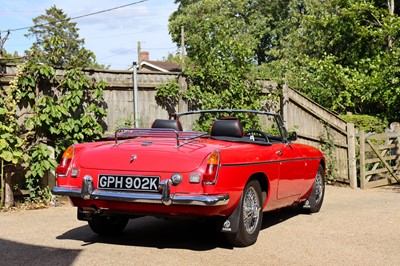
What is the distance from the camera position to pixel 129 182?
5723 millimetres

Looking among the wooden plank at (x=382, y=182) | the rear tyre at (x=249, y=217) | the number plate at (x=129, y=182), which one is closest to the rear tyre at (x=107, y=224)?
the number plate at (x=129, y=182)

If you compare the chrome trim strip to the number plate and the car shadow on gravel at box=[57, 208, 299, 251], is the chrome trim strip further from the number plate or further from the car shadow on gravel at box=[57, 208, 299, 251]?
the car shadow on gravel at box=[57, 208, 299, 251]

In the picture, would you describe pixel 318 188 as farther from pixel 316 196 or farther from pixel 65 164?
pixel 65 164

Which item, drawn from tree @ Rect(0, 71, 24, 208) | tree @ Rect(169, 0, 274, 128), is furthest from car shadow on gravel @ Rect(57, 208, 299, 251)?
tree @ Rect(169, 0, 274, 128)

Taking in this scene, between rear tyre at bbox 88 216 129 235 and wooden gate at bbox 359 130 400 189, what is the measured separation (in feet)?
23.6

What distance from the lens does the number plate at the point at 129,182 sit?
5.62 meters

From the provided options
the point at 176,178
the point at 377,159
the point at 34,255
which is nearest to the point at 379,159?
the point at 377,159

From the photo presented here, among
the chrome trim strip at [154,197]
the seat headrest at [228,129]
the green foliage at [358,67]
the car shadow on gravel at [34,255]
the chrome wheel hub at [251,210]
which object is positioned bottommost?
the car shadow on gravel at [34,255]

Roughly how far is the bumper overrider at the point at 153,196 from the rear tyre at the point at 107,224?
75cm

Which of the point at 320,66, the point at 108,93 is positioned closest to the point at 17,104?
the point at 108,93

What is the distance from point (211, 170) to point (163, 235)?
1680 millimetres

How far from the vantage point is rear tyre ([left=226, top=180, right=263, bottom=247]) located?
19.6ft

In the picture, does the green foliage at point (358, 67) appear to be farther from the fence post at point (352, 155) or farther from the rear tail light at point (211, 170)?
the rear tail light at point (211, 170)

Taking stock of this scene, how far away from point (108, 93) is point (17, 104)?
1794 millimetres
